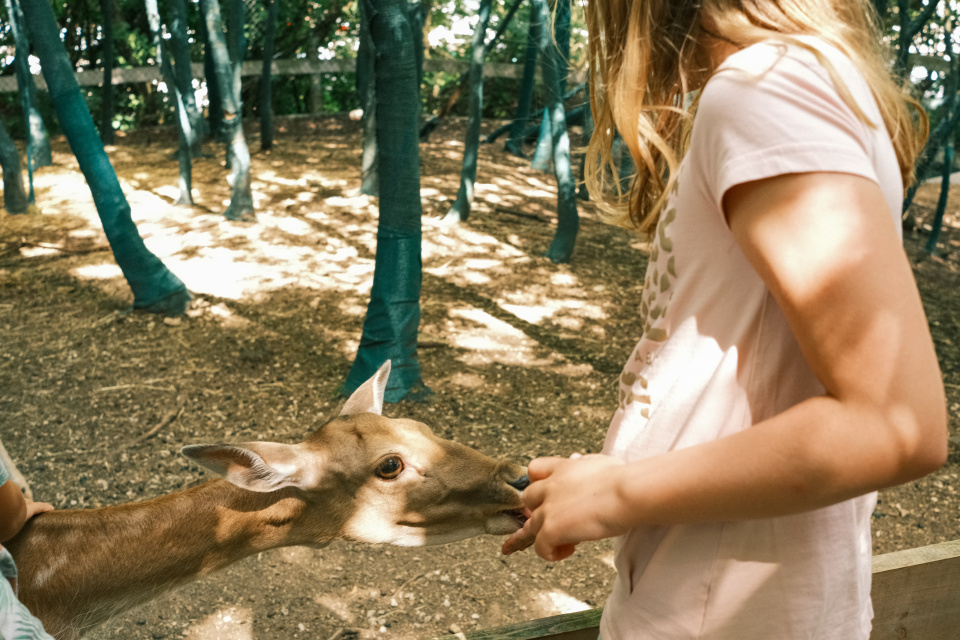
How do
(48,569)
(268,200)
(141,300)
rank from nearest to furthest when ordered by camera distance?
1. (48,569)
2. (141,300)
3. (268,200)

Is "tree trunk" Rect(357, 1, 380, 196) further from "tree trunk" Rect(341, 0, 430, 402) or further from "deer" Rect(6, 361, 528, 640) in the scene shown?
"deer" Rect(6, 361, 528, 640)

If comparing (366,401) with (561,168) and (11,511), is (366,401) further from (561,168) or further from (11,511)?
(561,168)

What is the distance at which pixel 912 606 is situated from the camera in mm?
2104

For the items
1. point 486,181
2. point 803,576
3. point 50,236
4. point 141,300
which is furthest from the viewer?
point 486,181

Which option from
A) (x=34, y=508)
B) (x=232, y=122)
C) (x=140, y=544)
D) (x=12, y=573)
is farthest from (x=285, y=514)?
(x=232, y=122)

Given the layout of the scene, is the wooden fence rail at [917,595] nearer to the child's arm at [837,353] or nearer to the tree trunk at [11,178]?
the child's arm at [837,353]

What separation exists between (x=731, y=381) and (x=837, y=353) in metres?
0.20

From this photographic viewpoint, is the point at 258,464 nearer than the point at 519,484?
Yes

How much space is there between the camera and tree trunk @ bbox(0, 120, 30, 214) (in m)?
8.24

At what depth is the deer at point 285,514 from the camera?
6.78 feet

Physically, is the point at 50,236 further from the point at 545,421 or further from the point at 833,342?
the point at 833,342

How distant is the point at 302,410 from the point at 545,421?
1.58 m

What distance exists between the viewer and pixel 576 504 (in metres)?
0.97

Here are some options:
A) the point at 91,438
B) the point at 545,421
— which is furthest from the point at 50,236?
the point at 545,421
